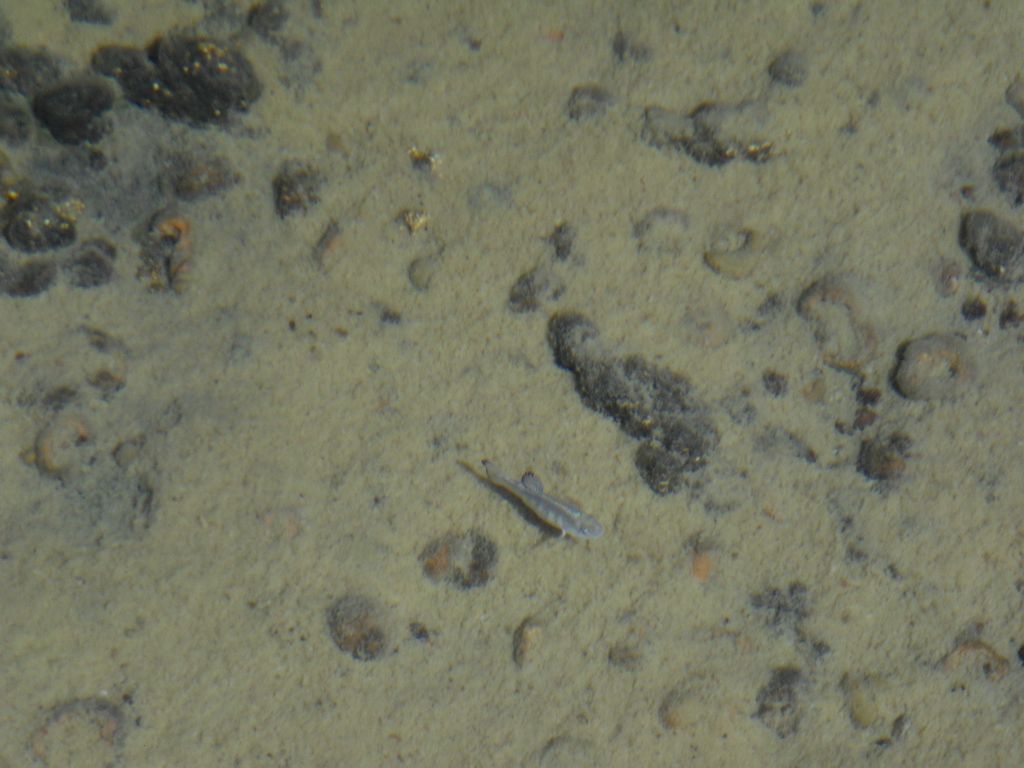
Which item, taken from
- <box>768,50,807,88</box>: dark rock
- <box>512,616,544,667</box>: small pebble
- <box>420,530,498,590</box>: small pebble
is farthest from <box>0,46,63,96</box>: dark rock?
<box>768,50,807,88</box>: dark rock

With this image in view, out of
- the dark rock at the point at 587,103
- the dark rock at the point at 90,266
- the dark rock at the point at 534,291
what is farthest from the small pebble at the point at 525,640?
the dark rock at the point at 90,266

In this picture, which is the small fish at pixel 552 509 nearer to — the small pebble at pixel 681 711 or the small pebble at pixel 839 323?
the small pebble at pixel 681 711

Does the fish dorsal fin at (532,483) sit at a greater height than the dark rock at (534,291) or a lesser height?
lesser

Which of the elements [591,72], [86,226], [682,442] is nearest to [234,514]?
[86,226]

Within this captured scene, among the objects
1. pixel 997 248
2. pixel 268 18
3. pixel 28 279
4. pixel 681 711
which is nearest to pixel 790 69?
pixel 997 248

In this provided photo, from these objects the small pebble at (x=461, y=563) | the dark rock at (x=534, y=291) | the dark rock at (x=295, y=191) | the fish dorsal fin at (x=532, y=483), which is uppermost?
the dark rock at (x=534, y=291)

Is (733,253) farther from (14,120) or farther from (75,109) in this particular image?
(14,120)
